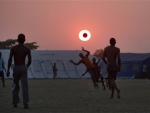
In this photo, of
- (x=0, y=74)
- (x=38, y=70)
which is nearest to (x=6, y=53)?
(x=38, y=70)

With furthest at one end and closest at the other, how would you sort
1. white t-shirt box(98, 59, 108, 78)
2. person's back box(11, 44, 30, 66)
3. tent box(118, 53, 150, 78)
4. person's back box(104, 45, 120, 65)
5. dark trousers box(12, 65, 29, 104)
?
tent box(118, 53, 150, 78) < white t-shirt box(98, 59, 108, 78) < person's back box(104, 45, 120, 65) < person's back box(11, 44, 30, 66) < dark trousers box(12, 65, 29, 104)

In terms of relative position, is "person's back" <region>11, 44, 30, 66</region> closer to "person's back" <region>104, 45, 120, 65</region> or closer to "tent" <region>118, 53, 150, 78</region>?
"person's back" <region>104, 45, 120, 65</region>

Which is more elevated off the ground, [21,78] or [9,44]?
[21,78]

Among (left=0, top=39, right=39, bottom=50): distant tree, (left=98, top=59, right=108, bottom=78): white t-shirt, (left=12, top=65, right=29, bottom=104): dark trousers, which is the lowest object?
(left=0, top=39, right=39, bottom=50): distant tree

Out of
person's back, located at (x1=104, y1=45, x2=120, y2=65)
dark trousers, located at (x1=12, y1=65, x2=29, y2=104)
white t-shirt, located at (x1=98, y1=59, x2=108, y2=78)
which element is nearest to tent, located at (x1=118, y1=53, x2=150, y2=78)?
white t-shirt, located at (x1=98, y1=59, x2=108, y2=78)

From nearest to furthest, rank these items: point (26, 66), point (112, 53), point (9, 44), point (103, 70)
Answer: point (26, 66), point (112, 53), point (103, 70), point (9, 44)

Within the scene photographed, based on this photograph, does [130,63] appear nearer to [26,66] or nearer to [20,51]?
[26,66]

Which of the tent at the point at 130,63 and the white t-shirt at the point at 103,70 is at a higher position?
the white t-shirt at the point at 103,70

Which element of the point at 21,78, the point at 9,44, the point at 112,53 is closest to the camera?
the point at 21,78

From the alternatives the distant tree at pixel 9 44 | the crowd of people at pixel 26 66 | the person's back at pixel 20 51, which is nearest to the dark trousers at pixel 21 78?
the crowd of people at pixel 26 66


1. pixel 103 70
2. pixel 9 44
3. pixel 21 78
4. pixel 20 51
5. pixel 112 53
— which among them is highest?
pixel 20 51

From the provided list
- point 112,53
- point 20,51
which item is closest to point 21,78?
point 20,51

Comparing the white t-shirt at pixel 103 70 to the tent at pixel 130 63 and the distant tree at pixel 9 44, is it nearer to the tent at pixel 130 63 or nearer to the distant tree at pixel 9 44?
the tent at pixel 130 63

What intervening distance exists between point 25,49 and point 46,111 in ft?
7.10
